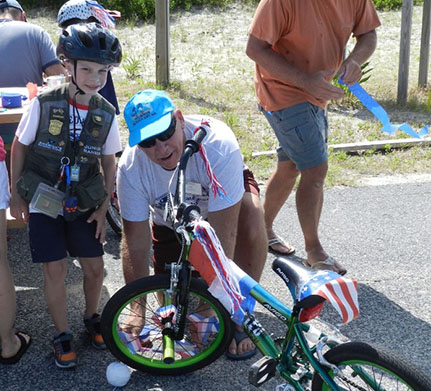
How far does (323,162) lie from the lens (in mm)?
4117

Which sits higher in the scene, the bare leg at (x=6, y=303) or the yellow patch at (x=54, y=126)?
the yellow patch at (x=54, y=126)

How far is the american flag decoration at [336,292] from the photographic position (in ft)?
8.33

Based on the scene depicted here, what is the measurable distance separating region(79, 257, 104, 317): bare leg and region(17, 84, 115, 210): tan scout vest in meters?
0.29

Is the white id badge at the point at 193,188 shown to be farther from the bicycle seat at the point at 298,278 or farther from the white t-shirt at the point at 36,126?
the bicycle seat at the point at 298,278

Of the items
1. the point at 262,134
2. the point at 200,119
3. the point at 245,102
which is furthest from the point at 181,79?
the point at 200,119

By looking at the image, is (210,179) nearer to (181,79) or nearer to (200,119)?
(200,119)

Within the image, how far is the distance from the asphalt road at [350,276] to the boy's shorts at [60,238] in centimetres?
50

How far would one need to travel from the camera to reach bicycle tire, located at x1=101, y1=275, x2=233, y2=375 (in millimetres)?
3096

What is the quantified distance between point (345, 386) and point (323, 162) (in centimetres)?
171

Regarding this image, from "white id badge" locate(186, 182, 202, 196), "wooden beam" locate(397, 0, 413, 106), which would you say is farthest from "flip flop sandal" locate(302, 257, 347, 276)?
"wooden beam" locate(397, 0, 413, 106)

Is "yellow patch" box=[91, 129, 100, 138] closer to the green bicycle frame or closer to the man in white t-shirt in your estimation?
the man in white t-shirt

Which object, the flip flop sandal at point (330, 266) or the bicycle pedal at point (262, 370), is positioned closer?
the bicycle pedal at point (262, 370)

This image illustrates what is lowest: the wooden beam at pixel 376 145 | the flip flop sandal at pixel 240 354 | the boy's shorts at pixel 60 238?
the flip flop sandal at pixel 240 354

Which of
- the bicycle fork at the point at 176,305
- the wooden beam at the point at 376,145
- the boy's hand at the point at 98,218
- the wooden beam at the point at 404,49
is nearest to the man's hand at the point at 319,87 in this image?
the boy's hand at the point at 98,218
